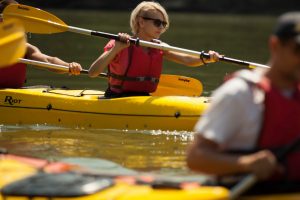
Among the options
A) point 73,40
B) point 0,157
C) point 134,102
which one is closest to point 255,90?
point 0,157

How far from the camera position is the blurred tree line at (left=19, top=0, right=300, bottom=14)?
1912 inches

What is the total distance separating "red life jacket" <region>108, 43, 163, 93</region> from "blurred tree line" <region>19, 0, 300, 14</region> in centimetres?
3953

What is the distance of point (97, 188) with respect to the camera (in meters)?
4.04

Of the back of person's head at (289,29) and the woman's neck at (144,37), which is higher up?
the woman's neck at (144,37)

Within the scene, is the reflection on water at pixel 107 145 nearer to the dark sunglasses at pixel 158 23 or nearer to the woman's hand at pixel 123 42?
the woman's hand at pixel 123 42

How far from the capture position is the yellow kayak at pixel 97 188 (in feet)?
12.7

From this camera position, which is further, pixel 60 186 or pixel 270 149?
pixel 60 186

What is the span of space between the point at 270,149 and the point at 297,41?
482 mm

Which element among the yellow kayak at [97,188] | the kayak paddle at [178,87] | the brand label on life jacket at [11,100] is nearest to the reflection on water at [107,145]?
the brand label on life jacket at [11,100]

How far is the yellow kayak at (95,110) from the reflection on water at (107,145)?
7 cm

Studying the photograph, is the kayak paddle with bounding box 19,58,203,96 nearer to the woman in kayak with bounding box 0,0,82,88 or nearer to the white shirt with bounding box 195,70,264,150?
the woman in kayak with bounding box 0,0,82,88

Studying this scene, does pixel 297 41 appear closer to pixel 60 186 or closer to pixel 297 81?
pixel 297 81

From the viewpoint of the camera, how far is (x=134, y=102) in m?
8.30

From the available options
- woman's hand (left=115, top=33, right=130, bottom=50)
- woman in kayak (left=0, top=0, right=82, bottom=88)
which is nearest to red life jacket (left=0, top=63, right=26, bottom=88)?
woman in kayak (left=0, top=0, right=82, bottom=88)
